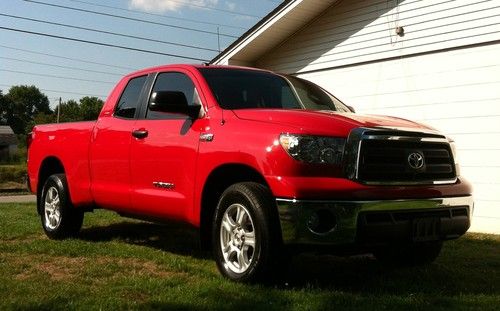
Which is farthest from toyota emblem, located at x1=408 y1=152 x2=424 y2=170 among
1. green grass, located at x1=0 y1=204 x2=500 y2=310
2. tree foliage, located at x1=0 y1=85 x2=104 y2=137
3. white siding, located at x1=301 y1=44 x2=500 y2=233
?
tree foliage, located at x1=0 y1=85 x2=104 y2=137

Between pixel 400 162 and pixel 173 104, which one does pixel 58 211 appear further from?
pixel 400 162

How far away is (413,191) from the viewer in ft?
15.3

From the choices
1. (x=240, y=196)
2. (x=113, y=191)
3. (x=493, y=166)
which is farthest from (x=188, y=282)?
(x=493, y=166)

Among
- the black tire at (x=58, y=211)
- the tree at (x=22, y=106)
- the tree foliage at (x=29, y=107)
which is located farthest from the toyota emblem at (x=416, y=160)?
the tree at (x=22, y=106)

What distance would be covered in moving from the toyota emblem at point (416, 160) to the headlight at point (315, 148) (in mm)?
627

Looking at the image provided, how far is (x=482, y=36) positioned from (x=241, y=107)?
5.43 meters

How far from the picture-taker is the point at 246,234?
15.7 ft

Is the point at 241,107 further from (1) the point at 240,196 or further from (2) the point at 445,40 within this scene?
(2) the point at 445,40

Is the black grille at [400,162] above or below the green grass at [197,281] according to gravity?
above

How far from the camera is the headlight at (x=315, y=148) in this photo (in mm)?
4449

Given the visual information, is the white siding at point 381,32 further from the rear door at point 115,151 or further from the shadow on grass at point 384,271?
the rear door at point 115,151

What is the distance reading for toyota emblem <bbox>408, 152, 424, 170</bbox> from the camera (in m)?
4.73

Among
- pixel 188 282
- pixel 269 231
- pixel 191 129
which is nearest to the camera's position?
pixel 269 231

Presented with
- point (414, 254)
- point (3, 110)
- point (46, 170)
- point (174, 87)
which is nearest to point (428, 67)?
point (414, 254)
